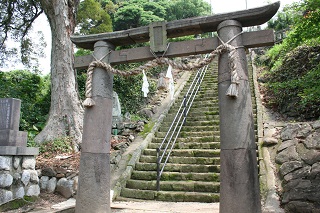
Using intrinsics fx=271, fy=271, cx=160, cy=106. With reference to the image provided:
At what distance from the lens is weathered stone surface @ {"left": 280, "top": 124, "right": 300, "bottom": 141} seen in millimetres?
5789

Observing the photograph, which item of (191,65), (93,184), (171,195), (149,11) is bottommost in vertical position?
(171,195)

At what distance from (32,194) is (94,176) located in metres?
2.25

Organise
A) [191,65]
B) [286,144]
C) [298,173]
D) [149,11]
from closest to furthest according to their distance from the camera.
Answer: [191,65] → [298,173] → [286,144] → [149,11]

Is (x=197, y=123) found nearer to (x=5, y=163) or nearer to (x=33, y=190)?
(x=33, y=190)

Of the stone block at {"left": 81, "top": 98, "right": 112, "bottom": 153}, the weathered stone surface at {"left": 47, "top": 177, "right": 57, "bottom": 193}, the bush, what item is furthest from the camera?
the bush

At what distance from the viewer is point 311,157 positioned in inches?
194

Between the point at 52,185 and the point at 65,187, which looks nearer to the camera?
the point at 65,187

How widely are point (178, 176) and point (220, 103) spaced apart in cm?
289

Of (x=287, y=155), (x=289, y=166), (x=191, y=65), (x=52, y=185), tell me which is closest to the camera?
(x=191, y=65)

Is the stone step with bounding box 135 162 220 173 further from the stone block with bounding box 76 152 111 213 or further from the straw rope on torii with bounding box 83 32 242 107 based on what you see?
the straw rope on torii with bounding box 83 32 242 107

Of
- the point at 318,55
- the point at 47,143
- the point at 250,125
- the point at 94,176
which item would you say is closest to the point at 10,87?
the point at 47,143

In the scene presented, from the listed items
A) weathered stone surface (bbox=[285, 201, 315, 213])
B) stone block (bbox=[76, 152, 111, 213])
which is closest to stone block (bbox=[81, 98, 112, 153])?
stone block (bbox=[76, 152, 111, 213])

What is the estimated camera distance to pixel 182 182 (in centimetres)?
577

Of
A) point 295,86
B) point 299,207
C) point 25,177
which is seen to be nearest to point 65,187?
point 25,177
